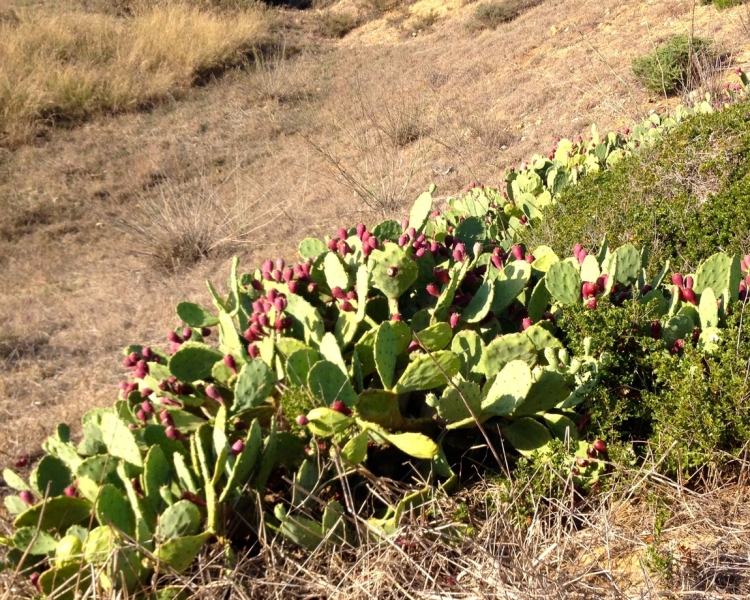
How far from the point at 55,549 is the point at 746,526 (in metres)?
1.85

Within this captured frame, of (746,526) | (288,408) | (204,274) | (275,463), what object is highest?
(288,408)

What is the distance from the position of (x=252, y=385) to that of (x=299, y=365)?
0.51ft

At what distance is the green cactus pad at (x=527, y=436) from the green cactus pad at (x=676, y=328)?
541 mm

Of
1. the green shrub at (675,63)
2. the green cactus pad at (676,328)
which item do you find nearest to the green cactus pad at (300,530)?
the green cactus pad at (676,328)

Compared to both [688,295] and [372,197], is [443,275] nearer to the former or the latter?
[688,295]

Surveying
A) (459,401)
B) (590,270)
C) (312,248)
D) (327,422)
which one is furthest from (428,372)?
(312,248)

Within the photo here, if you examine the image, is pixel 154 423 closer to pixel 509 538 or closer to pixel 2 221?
pixel 509 538

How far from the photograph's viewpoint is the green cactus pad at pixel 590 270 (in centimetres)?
261

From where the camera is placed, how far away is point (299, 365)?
217 cm

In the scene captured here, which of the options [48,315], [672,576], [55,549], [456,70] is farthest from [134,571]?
[456,70]

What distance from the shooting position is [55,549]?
6.33ft

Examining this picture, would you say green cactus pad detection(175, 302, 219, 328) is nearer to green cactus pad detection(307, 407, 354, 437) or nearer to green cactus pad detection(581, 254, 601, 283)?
green cactus pad detection(307, 407, 354, 437)

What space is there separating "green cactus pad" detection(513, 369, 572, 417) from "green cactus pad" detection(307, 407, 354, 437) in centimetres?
53

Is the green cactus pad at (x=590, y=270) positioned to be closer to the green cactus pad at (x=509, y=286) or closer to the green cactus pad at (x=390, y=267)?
the green cactus pad at (x=509, y=286)
